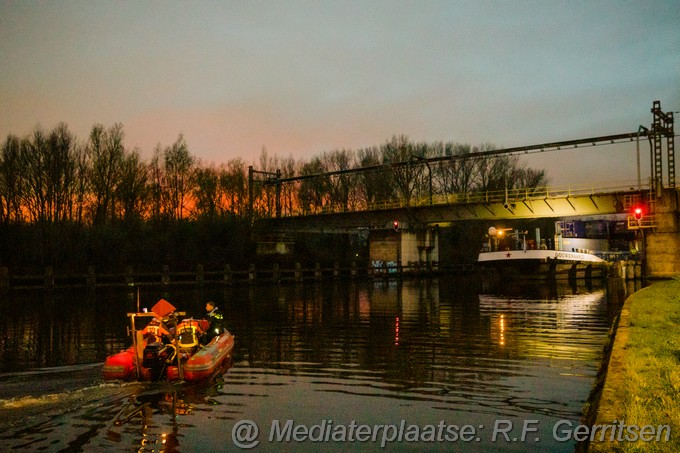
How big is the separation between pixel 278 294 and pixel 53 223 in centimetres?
2727

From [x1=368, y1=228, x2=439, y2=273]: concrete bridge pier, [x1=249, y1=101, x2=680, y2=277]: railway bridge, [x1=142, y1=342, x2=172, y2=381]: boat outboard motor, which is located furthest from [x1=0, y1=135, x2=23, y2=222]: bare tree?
[x1=142, y1=342, x2=172, y2=381]: boat outboard motor

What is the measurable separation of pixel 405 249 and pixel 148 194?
28.2 meters

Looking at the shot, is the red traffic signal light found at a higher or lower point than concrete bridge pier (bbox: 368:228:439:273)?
higher

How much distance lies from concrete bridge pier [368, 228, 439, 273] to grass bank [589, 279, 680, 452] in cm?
4736

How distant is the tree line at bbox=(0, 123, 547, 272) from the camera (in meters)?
52.9

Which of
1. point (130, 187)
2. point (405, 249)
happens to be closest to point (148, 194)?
point (130, 187)

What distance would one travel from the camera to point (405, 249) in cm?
6209

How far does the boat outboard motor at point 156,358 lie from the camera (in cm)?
1198

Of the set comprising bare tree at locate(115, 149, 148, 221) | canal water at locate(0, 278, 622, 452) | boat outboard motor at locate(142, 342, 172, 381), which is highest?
bare tree at locate(115, 149, 148, 221)

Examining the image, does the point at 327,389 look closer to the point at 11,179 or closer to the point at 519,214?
the point at 519,214

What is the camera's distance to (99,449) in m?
8.25

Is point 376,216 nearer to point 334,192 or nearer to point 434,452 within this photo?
point 334,192

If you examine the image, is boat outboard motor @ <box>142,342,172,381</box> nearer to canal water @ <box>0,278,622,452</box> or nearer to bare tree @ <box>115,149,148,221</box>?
canal water @ <box>0,278,622,452</box>

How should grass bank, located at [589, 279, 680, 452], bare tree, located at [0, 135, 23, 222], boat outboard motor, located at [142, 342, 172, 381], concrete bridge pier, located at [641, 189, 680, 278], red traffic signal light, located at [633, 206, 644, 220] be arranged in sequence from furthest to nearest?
bare tree, located at [0, 135, 23, 222]
red traffic signal light, located at [633, 206, 644, 220]
concrete bridge pier, located at [641, 189, 680, 278]
boat outboard motor, located at [142, 342, 172, 381]
grass bank, located at [589, 279, 680, 452]
